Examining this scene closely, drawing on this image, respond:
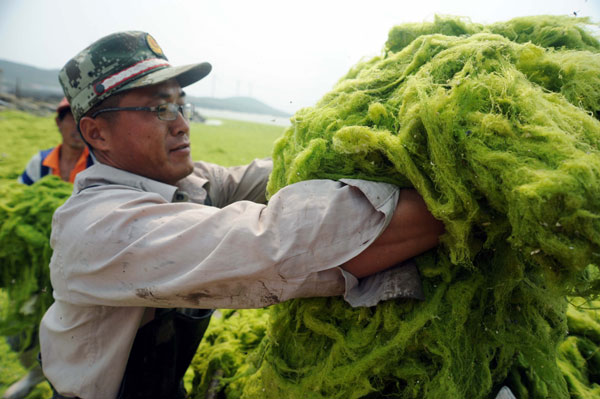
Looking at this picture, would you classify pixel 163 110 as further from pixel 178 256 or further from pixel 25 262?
pixel 25 262

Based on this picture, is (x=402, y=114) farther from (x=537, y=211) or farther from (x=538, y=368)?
(x=538, y=368)

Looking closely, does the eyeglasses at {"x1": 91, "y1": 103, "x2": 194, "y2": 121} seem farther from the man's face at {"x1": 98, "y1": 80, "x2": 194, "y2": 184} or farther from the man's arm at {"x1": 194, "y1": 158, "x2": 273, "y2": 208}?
the man's arm at {"x1": 194, "y1": 158, "x2": 273, "y2": 208}

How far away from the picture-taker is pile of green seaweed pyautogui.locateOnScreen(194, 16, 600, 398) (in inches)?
33.9

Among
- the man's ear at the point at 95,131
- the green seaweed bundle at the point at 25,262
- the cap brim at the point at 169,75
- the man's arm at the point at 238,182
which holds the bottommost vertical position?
the green seaweed bundle at the point at 25,262

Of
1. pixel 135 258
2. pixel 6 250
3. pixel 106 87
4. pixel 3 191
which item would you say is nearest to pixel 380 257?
pixel 135 258

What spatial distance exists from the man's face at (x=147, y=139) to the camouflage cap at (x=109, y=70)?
0.07m

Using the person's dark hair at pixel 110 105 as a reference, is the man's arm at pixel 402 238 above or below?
below

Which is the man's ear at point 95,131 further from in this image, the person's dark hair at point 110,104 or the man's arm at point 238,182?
the man's arm at point 238,182

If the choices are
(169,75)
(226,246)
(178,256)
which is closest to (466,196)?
(226,246)

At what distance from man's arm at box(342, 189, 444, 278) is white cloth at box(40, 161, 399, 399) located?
4 centimetres

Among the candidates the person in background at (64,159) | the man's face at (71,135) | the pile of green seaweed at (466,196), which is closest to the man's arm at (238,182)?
the pile of green seaweed at (466,196)

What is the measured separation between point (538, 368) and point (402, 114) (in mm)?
1026

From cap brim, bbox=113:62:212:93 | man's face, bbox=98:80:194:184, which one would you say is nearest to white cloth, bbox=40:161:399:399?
man's face, bbox=98:80:194:184

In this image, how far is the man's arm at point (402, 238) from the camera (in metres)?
1.15
